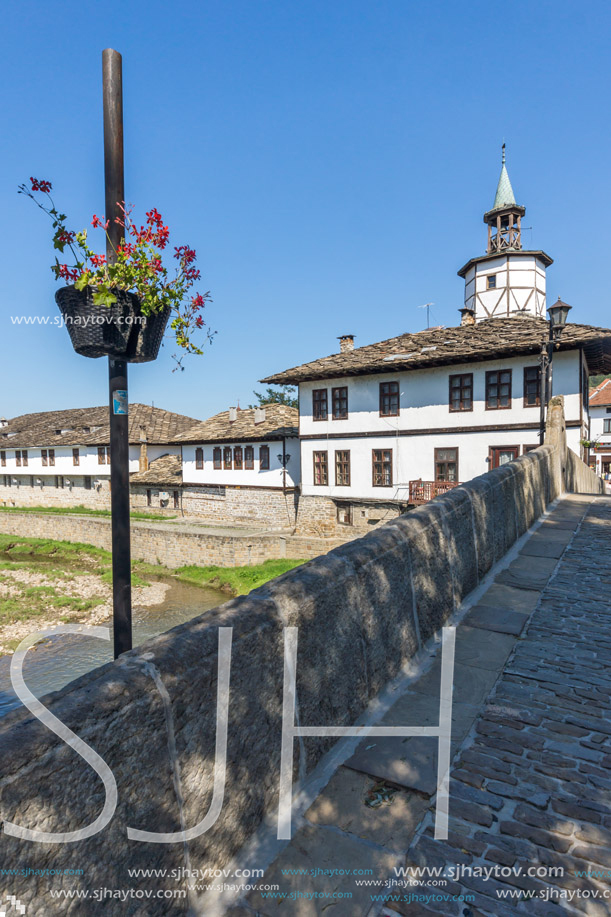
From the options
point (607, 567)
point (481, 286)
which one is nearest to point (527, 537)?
point (607, 567)

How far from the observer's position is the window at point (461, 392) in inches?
766

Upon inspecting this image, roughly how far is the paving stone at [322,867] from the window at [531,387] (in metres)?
18.0

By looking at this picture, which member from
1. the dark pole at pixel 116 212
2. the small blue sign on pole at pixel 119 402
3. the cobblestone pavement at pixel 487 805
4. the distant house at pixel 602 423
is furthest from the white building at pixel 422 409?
the distant house at pixel 602 423

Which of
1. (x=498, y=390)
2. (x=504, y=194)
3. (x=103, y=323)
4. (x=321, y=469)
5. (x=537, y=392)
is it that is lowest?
(x=321, y=469)

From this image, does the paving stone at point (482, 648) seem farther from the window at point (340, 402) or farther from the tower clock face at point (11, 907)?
the window at point (340, 402)

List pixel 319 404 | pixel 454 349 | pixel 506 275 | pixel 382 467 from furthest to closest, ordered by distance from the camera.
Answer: pixel 506 275 < pixel 319 404 < pixel 382 467 < pixel 454 349

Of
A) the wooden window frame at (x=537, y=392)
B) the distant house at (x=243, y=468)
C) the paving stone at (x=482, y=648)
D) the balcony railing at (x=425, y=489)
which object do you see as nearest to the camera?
the paving stone at (x=482, y=648)

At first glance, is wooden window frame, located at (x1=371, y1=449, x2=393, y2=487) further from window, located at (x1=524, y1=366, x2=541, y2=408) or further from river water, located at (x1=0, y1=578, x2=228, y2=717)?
river water, located at (x1=0, y1=578, x2=228, y2=717)

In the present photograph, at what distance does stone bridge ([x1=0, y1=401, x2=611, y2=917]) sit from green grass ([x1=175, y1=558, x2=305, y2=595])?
18101mm

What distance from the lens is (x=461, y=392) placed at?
1969 cm

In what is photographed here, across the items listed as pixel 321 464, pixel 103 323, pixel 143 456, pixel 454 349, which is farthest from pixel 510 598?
pixel 143 456

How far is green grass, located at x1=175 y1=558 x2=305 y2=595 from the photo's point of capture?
21.5 m

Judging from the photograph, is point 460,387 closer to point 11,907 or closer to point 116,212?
point 116,212

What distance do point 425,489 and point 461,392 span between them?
3.97 meters
